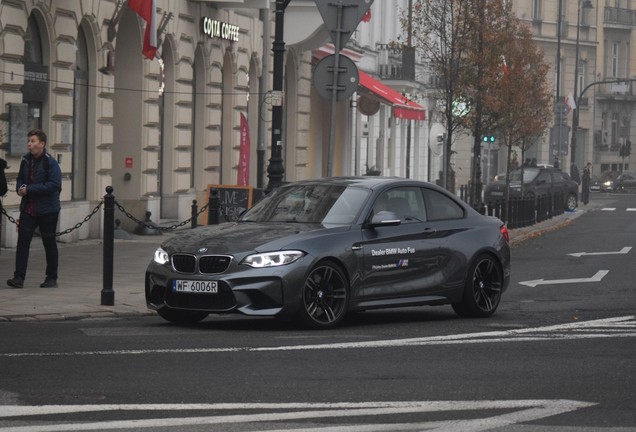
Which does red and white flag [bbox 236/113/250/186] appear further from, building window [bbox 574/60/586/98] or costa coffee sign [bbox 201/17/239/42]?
building window [bbox 574/60/586/98]

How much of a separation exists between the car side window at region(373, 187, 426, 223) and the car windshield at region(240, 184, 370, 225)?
0.18 metres

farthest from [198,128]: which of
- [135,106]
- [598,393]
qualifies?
[598,393]

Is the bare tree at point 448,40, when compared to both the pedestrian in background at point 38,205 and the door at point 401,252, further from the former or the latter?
the door at point 401,252

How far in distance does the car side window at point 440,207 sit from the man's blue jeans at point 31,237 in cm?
431

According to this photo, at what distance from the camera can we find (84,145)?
88.2 feet

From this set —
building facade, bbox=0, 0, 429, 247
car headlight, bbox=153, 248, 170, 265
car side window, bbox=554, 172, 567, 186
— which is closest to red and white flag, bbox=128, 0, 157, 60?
building facade, bbox=0, 0, 429, 247

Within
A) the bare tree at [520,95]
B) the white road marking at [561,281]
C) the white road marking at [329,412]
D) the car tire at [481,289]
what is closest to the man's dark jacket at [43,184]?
the car tire at [481,289]

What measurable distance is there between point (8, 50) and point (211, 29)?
10848 millimetres

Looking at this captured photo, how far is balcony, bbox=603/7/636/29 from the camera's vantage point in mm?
101562

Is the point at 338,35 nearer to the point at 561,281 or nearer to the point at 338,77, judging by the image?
the point at 338,77

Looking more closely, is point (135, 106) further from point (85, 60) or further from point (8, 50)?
point (8, 50)

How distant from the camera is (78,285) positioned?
17734 millimetres

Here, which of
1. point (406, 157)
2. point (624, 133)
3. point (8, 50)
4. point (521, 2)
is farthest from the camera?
point (624, 133)

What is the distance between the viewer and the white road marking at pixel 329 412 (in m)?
7.98
